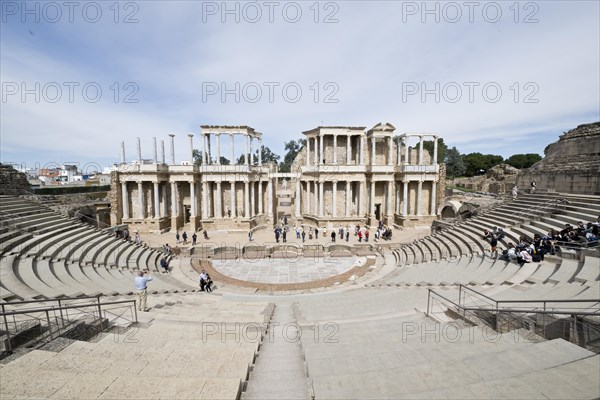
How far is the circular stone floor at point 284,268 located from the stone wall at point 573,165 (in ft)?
49.2

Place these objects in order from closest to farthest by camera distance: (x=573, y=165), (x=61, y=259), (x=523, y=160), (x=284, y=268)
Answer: (x=61, y=259), (x=573, y=165), (x=284, y=268), (x=523, y=160)

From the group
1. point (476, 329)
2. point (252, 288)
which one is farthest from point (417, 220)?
point (476, 329)

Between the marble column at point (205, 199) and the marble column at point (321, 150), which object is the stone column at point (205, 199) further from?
the marble column at point (321, 150)

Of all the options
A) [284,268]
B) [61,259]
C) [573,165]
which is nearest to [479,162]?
[573,165]

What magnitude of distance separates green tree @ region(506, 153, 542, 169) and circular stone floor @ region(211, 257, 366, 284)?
73022 millimetres

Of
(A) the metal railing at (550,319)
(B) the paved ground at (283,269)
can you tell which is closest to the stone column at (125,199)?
(B) the paved ground at (283,269)

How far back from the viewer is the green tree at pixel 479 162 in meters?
77.4

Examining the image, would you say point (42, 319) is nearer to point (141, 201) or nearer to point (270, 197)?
point (141, 201)

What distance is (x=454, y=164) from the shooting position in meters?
73.2

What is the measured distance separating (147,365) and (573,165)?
2670 centimetres

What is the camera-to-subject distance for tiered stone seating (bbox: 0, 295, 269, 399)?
4035 millimetres

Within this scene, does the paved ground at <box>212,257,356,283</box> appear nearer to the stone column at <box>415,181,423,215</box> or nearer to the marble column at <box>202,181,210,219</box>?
the marble column at <box>202,181,210,219</box>

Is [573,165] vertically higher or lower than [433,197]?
higher

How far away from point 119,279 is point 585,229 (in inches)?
866
